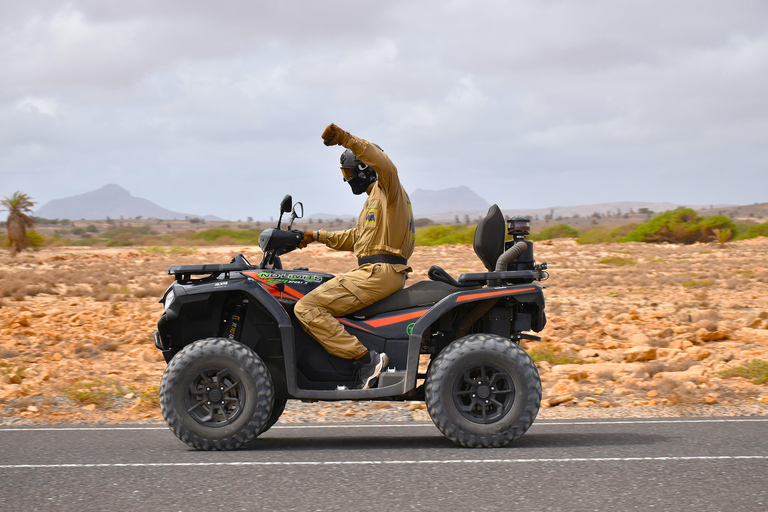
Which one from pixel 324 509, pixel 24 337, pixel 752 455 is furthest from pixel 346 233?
pixel 24 337

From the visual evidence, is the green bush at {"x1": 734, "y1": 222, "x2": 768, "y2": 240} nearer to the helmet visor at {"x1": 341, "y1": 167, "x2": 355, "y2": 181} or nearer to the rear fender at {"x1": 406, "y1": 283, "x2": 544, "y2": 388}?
the rear fender at {"x1": 406, "y1": 283, "x2": 544, "y2": 388}

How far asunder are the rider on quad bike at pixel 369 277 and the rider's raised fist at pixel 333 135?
30 cm

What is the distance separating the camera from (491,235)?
6523mm

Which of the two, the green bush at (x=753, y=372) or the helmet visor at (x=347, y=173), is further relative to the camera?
the green bush at (x=753, y=372)

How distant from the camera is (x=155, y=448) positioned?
6.62 metres

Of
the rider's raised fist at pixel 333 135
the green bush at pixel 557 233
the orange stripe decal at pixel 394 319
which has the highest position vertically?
the rider's raised fist at pixel 333 135

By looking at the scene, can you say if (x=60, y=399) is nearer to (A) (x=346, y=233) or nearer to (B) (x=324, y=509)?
(A) (x=346, y=233)

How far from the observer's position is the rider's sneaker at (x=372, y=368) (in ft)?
21.1

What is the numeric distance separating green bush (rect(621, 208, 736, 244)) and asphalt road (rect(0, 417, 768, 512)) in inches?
1929

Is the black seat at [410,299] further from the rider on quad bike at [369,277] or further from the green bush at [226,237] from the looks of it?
the green bush at [226,237]

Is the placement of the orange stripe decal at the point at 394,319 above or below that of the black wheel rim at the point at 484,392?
above

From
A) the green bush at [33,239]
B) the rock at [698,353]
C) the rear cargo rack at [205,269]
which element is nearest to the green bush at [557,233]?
the green bush at [33,239]

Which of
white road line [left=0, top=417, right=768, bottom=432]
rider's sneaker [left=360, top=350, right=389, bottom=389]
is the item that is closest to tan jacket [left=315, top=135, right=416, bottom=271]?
rider's sneaker [left=360, top=350, right=389, bottom=389]

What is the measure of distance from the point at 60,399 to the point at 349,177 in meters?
5.56
